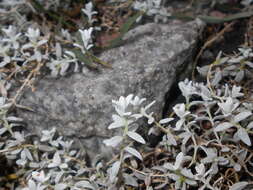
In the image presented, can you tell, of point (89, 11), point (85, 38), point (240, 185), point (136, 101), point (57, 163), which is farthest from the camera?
point (89, 11)

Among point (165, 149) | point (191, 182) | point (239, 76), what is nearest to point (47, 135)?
point (165, 149)

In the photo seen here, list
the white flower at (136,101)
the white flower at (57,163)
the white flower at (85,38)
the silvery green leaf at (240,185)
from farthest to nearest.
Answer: the white flower at (85,38) < the white flower at (57,163) < the white flower at (136,101) < the silvery green leaf at (240,185)

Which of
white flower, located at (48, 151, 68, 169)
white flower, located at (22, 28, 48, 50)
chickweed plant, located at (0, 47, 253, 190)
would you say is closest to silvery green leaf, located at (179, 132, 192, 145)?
A: chickweed plant, located at (0, 47, 253, 190)

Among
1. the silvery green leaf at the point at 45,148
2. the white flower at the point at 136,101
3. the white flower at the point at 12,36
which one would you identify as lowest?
the silvery green leaf at the point at 45,148

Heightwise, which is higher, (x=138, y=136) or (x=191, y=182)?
(x=138, y=136)

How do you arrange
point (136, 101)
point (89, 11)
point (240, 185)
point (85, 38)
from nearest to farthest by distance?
point (240, 185)
point (136, 101)
point (85, 38)
point (89, 11)

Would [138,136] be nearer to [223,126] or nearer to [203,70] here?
[223,126]

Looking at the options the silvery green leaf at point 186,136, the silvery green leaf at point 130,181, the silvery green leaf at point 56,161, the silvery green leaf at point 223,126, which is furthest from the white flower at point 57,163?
the silvery green leaf at point 223,126

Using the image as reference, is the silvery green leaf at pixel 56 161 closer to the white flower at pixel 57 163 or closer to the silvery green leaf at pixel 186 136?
the white flower at pixel 57 163

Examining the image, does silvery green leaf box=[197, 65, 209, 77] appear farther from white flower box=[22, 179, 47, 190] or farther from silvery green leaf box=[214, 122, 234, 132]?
white flower box=[22, 179, 47, 190]
